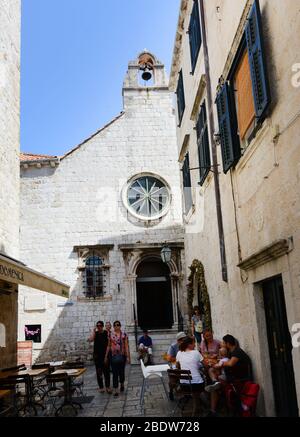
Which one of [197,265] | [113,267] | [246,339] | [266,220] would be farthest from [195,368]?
[113,267]

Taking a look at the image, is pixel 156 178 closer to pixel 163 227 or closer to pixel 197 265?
pixel 163 227

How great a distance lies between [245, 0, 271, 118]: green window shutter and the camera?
5.47 m

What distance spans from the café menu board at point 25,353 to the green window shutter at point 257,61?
11404mm

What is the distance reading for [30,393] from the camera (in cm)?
780

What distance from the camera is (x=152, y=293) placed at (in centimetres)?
1805

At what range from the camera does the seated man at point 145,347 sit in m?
14.3

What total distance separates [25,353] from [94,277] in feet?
12.1

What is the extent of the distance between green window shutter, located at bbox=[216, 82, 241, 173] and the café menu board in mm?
9735

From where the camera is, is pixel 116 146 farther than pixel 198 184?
Yes

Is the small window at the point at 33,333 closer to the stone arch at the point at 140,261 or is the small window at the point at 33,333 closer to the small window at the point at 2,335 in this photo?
the stone arch at the point at 140,261

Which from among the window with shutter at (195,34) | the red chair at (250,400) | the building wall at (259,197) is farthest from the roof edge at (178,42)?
the red chair at (250,400)

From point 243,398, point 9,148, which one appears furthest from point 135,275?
point 243,398

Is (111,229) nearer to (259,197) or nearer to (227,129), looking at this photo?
(227,129)
